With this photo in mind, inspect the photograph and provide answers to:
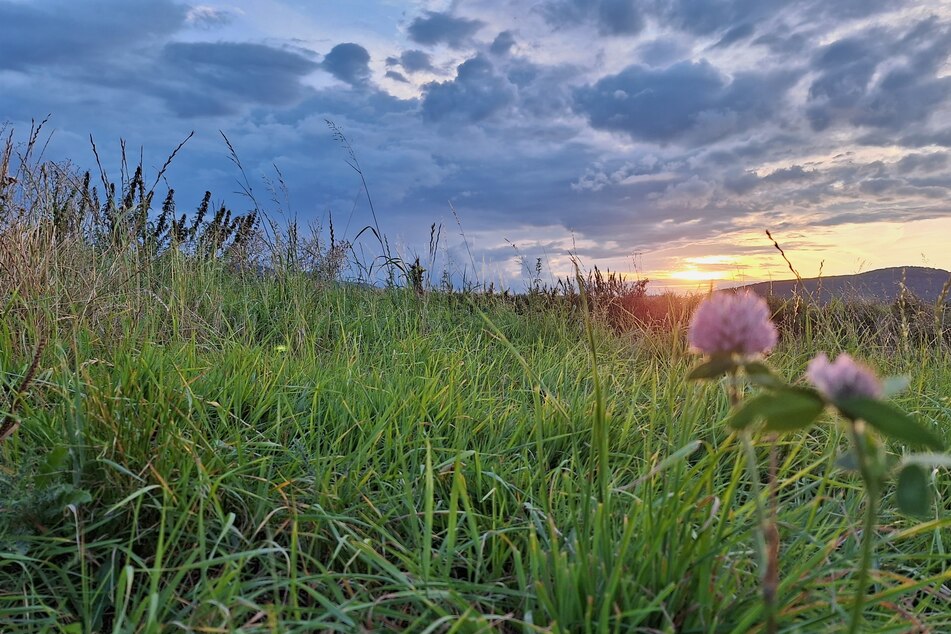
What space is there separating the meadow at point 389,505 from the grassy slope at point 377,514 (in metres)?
0.01

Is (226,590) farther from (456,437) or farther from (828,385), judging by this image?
(828,385)

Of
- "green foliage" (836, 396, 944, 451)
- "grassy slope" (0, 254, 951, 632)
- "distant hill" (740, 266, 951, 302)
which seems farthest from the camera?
"distant hill" (740, 266, 951, 302)

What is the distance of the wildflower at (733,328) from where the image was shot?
0.85 meters

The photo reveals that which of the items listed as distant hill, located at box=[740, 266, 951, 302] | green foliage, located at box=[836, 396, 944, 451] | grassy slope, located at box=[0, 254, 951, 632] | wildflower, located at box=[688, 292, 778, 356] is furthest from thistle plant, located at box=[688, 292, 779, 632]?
distant hill, located at box=[740, 266, 951, 302]

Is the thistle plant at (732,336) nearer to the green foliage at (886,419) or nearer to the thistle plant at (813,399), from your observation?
the thistle plant at (813,399)

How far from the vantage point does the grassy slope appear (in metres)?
1.38

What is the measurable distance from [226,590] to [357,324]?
131 inches

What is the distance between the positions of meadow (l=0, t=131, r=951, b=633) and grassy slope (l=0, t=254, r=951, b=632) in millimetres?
11

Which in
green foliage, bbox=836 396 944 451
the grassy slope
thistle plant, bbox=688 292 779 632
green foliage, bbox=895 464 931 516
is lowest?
the grassy slope

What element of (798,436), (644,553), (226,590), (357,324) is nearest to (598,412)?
(644,553)

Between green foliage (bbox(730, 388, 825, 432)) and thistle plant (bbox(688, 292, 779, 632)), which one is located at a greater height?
thistle plant (bbox(688, 292, 779, 632))

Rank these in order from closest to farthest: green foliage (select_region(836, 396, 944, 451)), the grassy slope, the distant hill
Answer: green foliage (select_region(836, 396, 944, 451)) → the grassy slope → the distant hill

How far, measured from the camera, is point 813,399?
0.79 metres

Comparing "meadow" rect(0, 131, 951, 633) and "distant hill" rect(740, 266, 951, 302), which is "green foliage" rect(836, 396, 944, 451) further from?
"distant hill" rect(740, 266, 951, 302)
